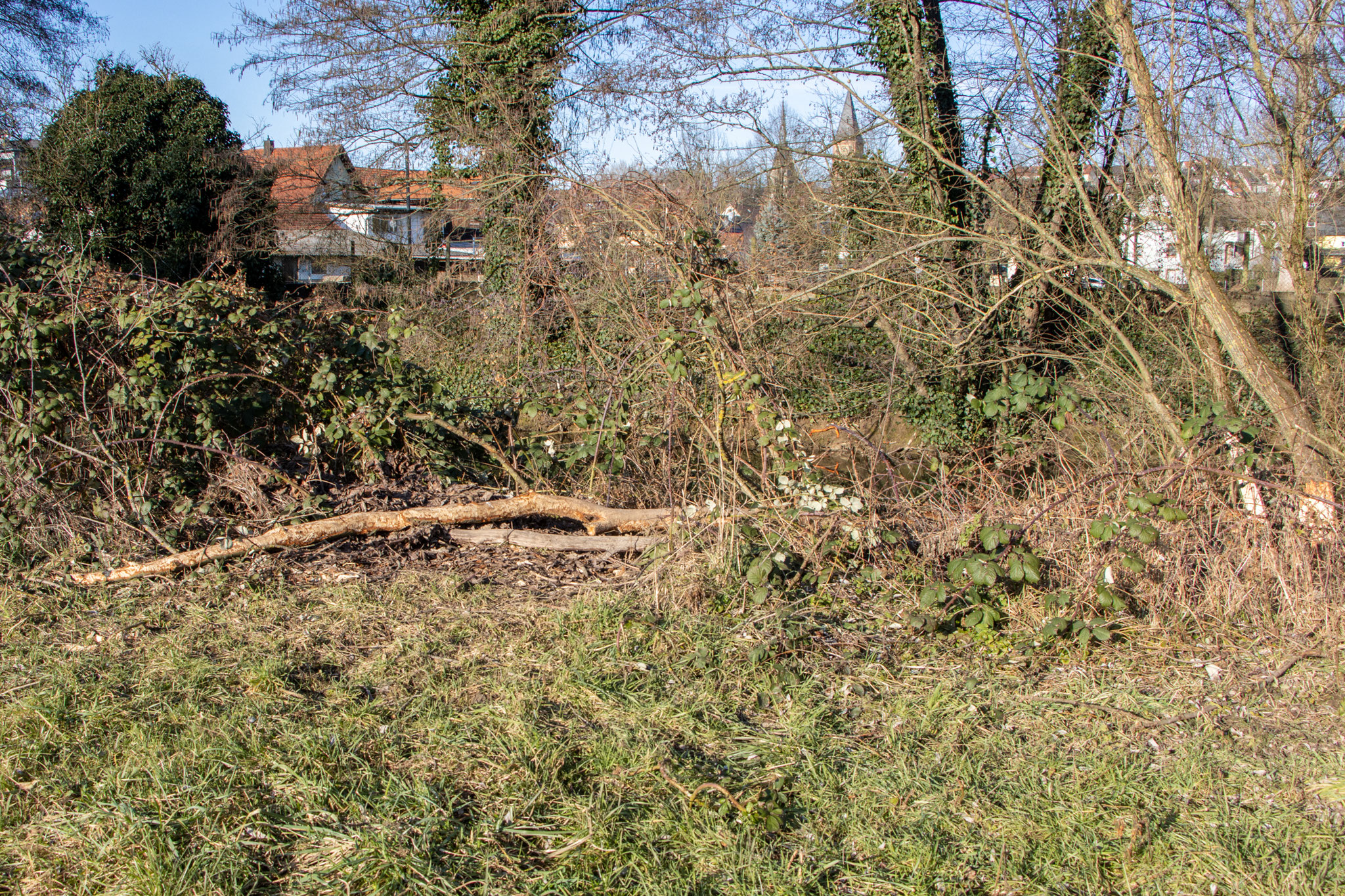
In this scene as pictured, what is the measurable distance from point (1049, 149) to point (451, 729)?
7.37 m

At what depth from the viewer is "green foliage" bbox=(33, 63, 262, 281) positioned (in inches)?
651

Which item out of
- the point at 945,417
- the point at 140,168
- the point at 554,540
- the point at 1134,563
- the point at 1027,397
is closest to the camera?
the point at 1134,563

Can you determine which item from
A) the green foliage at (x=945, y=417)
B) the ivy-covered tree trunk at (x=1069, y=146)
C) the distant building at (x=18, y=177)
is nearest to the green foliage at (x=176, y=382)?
the ivy-covered tree trunk at (x=1069, y=146)

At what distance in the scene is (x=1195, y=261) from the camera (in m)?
6.03

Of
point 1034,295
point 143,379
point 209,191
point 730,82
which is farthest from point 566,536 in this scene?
point 209,191

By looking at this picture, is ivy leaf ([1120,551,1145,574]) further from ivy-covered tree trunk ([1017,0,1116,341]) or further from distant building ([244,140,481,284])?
distant building ([244,140,481,284])

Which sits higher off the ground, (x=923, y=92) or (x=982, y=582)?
(x=923, y=92)

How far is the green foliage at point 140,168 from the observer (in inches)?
651

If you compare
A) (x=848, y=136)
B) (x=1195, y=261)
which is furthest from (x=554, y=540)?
(x=848, y=136)

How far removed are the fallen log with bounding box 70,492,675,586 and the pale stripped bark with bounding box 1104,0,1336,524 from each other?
386cm

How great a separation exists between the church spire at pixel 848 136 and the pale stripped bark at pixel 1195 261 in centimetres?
409

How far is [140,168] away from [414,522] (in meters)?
15.1

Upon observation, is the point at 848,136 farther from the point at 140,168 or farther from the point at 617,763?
the point at 140,168

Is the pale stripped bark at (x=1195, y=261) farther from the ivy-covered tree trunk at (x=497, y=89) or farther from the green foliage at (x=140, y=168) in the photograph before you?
the green foliage at (x=140, y=168)
